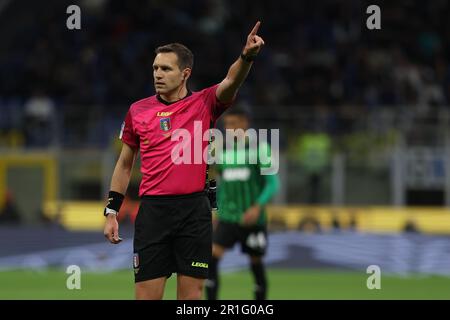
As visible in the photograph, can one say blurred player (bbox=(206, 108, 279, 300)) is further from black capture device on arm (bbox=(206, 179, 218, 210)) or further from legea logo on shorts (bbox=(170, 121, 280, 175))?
black capture device on arm (bbox=(206, 179, 218, 210))

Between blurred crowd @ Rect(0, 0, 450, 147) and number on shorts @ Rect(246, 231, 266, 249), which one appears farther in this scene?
blurred crowd @ Rect(0, 0, 450, 147)

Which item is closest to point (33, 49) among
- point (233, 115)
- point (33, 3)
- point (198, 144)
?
point (33, 3)

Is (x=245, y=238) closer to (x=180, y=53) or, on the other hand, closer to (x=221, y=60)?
(x=180, y=53)

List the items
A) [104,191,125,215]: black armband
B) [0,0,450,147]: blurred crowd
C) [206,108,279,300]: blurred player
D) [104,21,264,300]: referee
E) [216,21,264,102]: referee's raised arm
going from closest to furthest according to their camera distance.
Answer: [216,21,264,102]: referee's raised arm < [104,21,264,300]: referee < [104,191,125,215]: black armband < [206,108,279,300]: blurred player < [0,0,450,147]: blurred crowd

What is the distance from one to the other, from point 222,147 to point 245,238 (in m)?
1.06

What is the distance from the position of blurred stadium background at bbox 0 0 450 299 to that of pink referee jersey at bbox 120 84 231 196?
712 centimetres

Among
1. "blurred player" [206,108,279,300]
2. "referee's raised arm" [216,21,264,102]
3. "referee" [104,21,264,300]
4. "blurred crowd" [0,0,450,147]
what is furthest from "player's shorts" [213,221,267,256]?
"blurred crowd" [0,0,450,147]

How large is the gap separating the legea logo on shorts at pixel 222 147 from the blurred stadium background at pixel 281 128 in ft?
4.76

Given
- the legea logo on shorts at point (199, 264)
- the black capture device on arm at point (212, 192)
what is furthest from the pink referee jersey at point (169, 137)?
the legea logo on shorts at point (199, 264)

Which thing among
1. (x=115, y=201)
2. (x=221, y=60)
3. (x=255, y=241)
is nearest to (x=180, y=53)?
(x=115, y=201)

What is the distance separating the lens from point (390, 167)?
21172 mm

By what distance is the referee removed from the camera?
748 cm

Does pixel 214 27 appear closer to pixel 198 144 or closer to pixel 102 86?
pixel 102 86

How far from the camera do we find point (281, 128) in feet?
Result: 70.3
